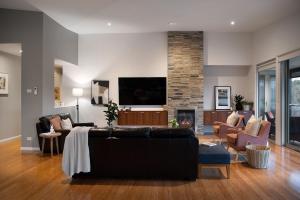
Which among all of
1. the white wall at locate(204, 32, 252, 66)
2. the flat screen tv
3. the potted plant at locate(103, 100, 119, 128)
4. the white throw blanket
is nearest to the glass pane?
the white wall at locate(204, 32, 252, 66)

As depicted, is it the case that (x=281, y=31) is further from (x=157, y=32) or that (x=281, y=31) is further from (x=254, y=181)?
(x=254, y=181)

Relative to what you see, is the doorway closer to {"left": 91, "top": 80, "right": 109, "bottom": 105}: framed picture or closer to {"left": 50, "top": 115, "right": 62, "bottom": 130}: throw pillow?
{"left": 50, "top": 115, "right": 62, "bottom": 130}: throw pillow

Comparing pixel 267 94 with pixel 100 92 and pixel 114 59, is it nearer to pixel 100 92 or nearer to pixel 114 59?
pixel 114 59

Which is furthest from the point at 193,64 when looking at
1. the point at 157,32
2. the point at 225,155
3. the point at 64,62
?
the point at 225,155

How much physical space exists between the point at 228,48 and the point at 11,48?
6910 mm

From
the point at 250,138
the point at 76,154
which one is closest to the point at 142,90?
the point at 250,138

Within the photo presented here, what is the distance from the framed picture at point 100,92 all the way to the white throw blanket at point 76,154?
5.04 meters

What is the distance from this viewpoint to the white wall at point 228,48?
915cm

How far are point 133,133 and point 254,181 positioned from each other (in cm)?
212

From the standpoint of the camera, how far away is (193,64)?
893cm

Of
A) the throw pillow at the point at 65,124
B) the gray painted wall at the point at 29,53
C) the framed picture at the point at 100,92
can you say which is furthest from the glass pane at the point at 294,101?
the gray painted wall at the point at 29,53

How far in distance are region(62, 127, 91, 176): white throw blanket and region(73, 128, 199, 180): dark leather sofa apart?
87 mm

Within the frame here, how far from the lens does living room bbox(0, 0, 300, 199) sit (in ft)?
13.7

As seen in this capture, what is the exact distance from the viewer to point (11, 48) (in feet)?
24.1
